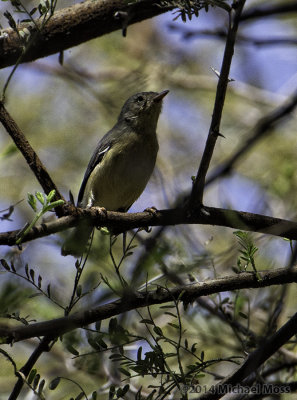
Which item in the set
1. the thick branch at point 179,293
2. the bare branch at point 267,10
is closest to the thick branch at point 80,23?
the thick branch at point 179,293

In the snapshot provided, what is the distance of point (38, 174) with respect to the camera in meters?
2.73

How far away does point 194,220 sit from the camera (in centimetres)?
286

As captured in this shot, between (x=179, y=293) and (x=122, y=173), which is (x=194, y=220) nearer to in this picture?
(x=179, y=293)

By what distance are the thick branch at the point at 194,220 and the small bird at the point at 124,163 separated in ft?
6.51

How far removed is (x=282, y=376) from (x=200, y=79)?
558cm

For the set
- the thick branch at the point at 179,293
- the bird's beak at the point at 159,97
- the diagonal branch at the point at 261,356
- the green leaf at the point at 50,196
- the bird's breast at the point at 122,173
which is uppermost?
the bird's beak at the point at 159,97

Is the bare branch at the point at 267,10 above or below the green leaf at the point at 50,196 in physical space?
below

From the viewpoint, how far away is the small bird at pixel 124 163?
5156 millimetres

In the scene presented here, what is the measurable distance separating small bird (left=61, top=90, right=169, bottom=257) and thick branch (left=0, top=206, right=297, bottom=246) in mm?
1984

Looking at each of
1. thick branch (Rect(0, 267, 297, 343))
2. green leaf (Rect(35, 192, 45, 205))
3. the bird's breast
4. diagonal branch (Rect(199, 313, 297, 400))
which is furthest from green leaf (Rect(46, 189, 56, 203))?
the bird's breast

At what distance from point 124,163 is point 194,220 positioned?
2414 millimetres

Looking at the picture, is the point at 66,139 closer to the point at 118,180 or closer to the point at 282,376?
the point at 118,180

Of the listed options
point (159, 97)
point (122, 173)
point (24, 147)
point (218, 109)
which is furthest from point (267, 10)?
point (159, 97)

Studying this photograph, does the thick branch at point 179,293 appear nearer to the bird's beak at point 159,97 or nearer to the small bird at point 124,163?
the small bird at point 124,163
